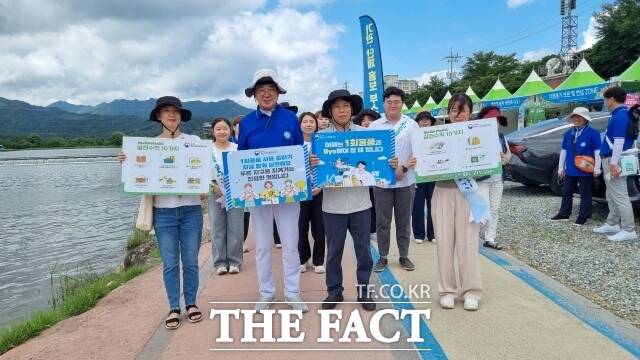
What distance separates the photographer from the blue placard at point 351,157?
3.59 metres

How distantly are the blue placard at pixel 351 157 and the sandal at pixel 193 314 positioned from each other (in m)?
1.54

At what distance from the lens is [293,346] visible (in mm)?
3207

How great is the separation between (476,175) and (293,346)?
204 centimetres

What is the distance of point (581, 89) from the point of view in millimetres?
14664

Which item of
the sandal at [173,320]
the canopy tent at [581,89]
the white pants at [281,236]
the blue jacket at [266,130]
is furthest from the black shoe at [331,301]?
the canopy tent at [581,89]

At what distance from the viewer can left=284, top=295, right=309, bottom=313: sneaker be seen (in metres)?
3.84

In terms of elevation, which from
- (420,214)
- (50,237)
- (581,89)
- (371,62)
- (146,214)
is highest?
(371,62)

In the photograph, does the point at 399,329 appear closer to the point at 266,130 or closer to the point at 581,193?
the point at 266,130

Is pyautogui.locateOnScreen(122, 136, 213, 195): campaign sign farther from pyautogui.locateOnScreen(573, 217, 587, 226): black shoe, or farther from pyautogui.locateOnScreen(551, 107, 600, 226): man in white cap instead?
pyautogui.locateOnScreen(573, 217, 587, 226): black shoe

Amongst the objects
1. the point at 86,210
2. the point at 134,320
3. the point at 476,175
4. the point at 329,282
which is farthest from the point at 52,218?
the point at 476,175

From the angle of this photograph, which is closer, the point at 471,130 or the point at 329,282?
the point at 471,130

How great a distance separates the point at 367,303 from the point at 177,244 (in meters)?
1.76

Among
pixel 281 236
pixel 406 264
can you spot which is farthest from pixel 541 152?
pixel 281 236

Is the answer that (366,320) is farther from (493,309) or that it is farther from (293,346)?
(493,309)
